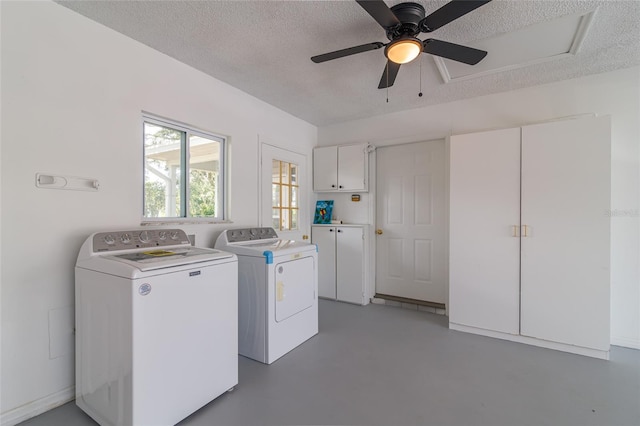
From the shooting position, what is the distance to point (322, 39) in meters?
2.11

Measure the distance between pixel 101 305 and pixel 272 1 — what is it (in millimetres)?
2031

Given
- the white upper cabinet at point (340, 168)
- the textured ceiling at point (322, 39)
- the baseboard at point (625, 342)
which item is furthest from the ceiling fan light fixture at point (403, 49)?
the baseboard at point (625, 342)

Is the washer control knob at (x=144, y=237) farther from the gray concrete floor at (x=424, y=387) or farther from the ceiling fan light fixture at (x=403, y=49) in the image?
the ceiling fan light fixture at (x=403, y=49)

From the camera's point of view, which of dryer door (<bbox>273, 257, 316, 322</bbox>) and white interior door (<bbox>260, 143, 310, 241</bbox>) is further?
white interior door (<bbox>260, 143, 310, 241</bbox>)

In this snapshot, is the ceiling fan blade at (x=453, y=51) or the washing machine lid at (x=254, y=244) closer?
the ceiling fan blade at (x=453, y=51)

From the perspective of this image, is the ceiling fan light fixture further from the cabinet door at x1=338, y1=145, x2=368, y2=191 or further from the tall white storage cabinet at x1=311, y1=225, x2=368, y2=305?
the tall white storage cabinet at x1=311, y1=225, x2=368, y2=305

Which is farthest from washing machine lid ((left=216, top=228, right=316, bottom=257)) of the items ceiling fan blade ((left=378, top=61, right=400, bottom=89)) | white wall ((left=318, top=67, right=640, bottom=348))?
white wall ((left=318, top=67, right=640, bottom=348))

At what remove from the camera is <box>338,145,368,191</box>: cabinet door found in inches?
147

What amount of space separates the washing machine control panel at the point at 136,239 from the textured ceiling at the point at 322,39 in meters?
1.44

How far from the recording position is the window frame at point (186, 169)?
2334mm

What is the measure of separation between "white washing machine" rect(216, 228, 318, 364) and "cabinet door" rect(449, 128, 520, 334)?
155cm

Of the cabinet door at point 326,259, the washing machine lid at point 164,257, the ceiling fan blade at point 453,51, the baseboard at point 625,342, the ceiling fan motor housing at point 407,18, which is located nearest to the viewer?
the washing machine lid at point 164,257

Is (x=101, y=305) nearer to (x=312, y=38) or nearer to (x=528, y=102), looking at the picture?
(x=312, y=38)

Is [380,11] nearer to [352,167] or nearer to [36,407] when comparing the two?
[352,167]
